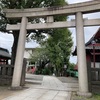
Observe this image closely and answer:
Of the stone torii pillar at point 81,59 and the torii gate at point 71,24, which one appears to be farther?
the torii gate at point 71,24

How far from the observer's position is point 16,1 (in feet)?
44.0

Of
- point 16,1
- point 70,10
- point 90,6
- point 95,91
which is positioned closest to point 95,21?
point 90,6

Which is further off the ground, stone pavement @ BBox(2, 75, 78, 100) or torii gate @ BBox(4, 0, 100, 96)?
torii gate @ BBox(4, 0, 100, 96)

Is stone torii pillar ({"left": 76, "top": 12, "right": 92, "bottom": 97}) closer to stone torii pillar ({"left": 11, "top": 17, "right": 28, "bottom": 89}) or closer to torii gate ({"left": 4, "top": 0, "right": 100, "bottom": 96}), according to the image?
torii gate ({"left": 4, "top": 0, "right": 100, "bottom": 96})

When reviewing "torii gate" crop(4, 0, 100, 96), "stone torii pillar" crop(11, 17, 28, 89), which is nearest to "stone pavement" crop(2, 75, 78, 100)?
"stone torii pillar" crop(11, 17, 28, 89)

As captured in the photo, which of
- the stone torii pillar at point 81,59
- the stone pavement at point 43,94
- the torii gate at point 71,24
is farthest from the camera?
the torii gate at point 71,24

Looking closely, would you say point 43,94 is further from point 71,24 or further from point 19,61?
point 71,24

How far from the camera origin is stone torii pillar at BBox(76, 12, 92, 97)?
26.6ft

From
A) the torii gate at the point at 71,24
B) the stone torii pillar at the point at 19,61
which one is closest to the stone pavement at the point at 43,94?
the stone torii pillar at the point at 19,61

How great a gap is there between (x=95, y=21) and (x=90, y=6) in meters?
0.87

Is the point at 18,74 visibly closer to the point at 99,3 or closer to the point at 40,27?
the point at 40,27

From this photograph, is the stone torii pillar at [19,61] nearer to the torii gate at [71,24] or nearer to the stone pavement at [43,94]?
the torii gate at [71,24]

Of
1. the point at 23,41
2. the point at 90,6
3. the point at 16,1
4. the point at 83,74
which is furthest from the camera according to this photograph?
the point at 16,1

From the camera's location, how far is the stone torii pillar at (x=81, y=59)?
809 cm
